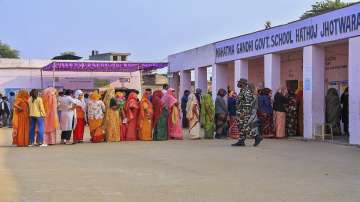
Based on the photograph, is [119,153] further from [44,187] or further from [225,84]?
[225,84]

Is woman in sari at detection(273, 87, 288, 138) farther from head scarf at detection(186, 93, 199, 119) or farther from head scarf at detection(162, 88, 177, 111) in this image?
head scarf at detection(162, 88, 177, 111)

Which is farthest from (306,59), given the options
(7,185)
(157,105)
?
(7,185)

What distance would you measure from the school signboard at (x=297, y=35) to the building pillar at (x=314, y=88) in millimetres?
391

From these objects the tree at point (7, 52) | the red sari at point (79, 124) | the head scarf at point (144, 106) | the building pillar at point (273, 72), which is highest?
the tree at point (7, 52)

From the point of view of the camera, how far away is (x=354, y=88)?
14.7 meters

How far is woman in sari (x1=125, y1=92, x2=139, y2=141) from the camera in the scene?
17.0 metres

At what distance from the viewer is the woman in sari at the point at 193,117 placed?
687 inches

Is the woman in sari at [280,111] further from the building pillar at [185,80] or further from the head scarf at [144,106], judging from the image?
the building pillar at [185,80]

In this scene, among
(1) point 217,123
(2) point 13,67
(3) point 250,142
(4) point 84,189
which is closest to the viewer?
(4) point 84,189

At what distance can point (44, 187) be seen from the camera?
8094 millimetres

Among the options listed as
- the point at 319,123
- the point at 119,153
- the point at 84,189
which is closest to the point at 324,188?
the point at 84,189

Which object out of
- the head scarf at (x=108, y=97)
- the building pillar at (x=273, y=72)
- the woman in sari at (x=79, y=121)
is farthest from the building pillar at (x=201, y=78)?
the woman in sari at (x=79, y=121)

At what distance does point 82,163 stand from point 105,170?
1239 mm

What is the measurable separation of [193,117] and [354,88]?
4847 millimetres
